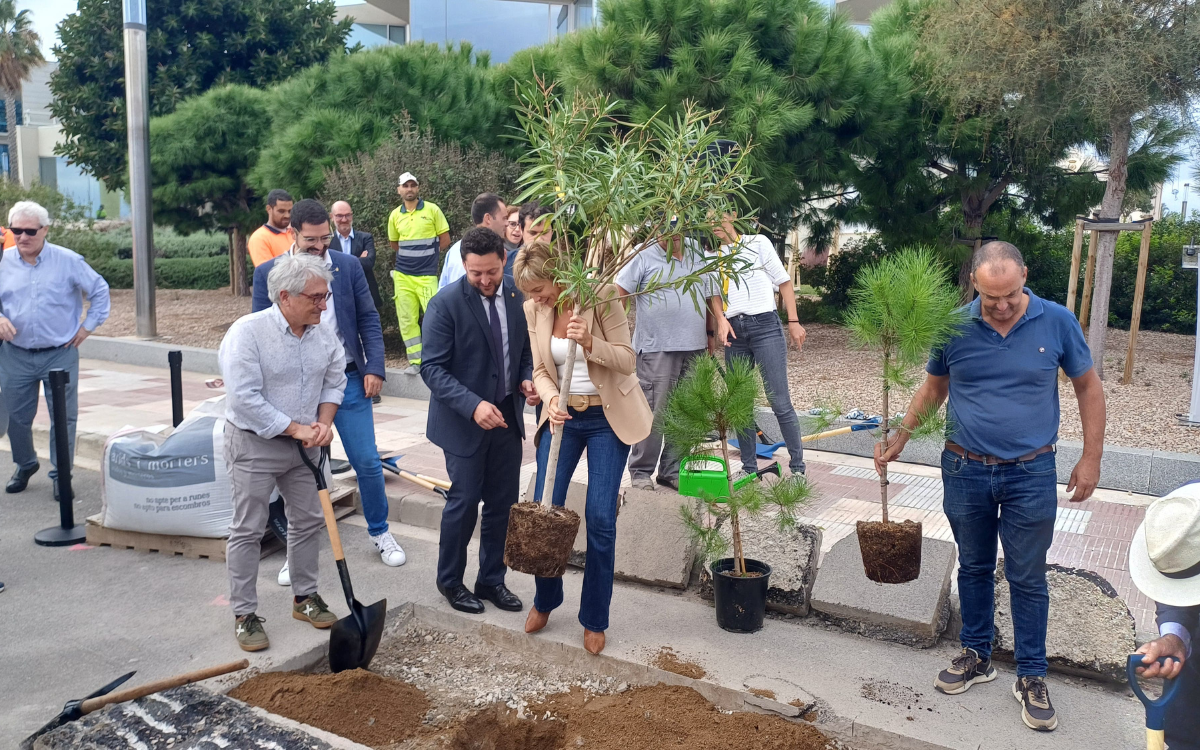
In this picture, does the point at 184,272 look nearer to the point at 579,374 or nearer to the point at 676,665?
the point at 579,374

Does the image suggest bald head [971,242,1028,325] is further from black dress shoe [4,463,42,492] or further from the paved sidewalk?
black dress shoe [4,463,42,492]

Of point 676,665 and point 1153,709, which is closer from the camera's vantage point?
point 1153,709

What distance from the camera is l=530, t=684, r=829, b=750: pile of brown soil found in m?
3.33

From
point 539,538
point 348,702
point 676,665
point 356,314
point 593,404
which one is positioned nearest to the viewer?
point 348,702

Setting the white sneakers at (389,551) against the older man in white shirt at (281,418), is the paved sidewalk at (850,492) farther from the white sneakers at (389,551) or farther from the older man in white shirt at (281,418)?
the older man in white shirt at (281,418)

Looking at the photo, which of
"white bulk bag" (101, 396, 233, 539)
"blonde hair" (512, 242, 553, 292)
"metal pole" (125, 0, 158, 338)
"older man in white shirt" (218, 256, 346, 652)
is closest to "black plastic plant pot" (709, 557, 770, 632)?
"blonde hair" (512, 242, 553, 292)

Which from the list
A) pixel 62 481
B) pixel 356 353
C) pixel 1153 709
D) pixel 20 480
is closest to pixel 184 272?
pixel 20 480

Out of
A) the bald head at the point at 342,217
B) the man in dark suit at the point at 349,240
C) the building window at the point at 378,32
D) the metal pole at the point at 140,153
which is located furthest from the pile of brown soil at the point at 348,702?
the building window at the point at 378,32

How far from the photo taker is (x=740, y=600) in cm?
425

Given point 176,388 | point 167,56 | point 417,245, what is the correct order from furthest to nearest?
point 167,56
point 417,245
point 176,388

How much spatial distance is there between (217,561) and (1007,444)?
13.5ft

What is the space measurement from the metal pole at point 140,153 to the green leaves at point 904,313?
11640mm

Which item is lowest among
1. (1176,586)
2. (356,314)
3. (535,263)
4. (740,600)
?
(740,600)

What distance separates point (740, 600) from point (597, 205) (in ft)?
6.12
